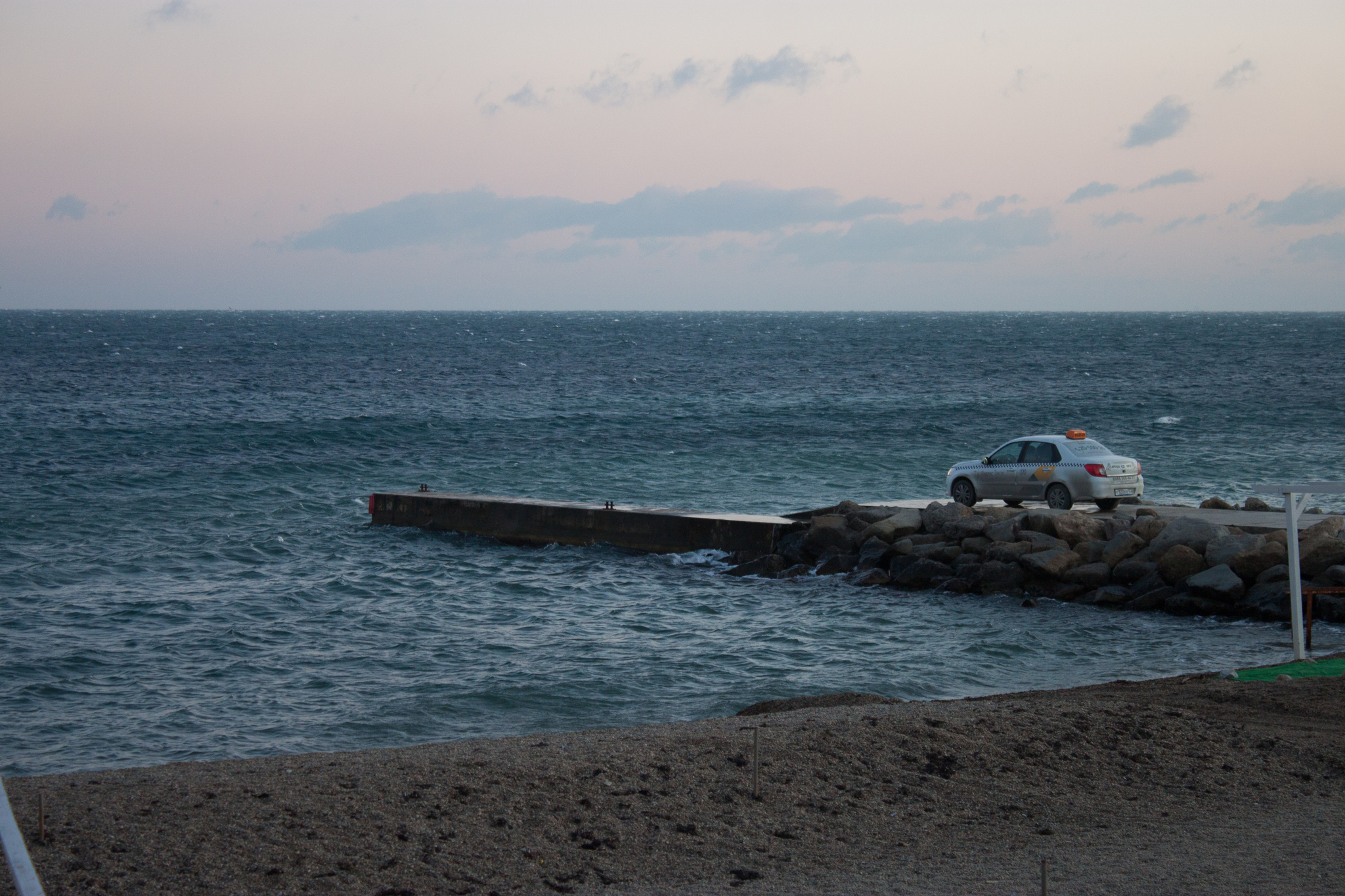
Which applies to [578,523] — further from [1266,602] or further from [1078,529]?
[1266,602]

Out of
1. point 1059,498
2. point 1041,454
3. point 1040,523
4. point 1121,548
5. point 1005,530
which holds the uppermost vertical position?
point 1041,454

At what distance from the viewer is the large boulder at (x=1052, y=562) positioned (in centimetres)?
1836

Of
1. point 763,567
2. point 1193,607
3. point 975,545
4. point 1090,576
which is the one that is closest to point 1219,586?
point 1193,607

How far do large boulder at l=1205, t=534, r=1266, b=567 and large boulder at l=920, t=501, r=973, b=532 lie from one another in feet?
14.0

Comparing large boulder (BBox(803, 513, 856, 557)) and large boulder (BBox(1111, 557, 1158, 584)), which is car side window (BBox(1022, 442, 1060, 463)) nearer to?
large boulder (BBox(803, 513, 856, 557))

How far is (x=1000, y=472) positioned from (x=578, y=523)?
8.58m

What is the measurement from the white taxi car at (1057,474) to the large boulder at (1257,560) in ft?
14.1

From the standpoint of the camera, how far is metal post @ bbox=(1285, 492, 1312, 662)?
38.7 feet

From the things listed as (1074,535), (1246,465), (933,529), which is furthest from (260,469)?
(1246,465)

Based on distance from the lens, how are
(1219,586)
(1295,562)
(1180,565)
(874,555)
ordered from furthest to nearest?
(874,555)
(1180,565)
(1219,586)
(1295,562)

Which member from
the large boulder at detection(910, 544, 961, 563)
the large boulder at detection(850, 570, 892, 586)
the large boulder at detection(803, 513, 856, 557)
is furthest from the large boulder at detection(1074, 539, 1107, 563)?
→ the large boulder at detection(803, 513, 856, 557)

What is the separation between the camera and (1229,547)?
17719 millimetres

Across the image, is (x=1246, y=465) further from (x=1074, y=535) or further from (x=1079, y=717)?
(x=1079, y=717)

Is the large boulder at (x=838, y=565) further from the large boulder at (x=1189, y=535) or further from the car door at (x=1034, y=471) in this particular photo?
the large boulder at (x=1189, y=535)
